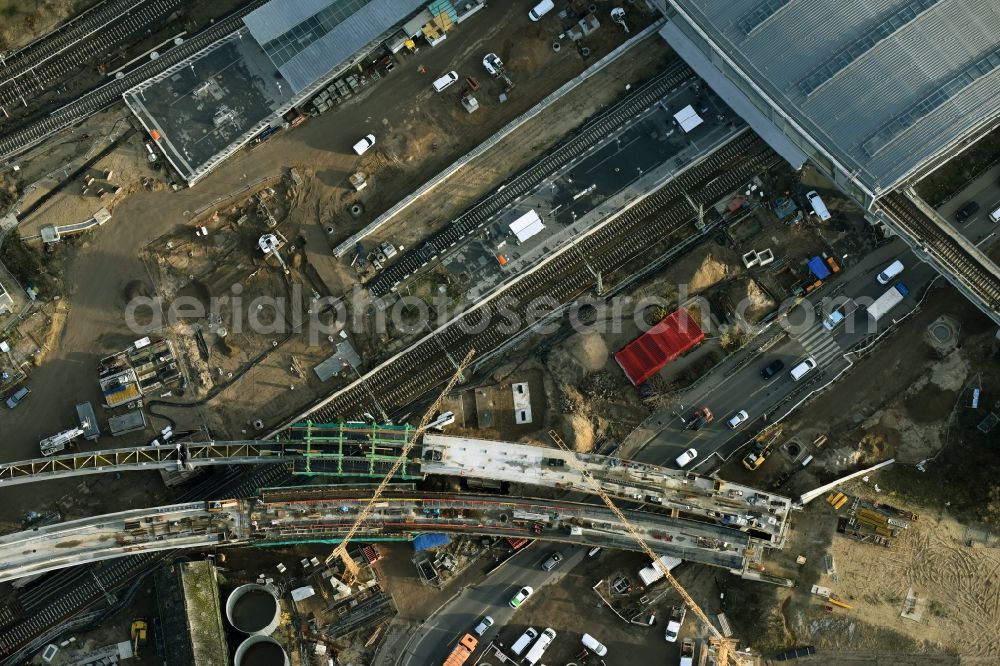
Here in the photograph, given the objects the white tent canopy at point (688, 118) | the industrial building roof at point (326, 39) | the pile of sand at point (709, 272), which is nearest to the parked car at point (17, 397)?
the industrial building roof at point (326, 39)

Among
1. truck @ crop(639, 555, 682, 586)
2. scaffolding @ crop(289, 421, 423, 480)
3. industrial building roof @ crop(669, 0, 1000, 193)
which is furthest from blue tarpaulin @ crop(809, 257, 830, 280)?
scaffolding @ crop(289, 421, 423, 480)

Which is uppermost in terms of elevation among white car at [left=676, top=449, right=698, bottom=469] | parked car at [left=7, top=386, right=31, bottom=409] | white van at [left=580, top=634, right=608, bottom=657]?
parked car at [left=7, top=386, right=31, bottom=409]

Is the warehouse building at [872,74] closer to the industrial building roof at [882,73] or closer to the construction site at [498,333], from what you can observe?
the industrial building roof at [882,73]

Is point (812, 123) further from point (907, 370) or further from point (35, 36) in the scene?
point (35, 36)

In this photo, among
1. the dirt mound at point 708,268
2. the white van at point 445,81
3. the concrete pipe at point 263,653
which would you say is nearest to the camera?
the concrete pipe at point 263,653

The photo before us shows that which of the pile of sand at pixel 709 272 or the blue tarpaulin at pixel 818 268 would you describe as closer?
the blue tarpaulin at pixel 818 268

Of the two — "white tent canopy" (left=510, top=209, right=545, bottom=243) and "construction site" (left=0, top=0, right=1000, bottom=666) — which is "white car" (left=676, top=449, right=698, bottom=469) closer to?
"construction site" (left=0, top=0, right=1000, bottom=666)
